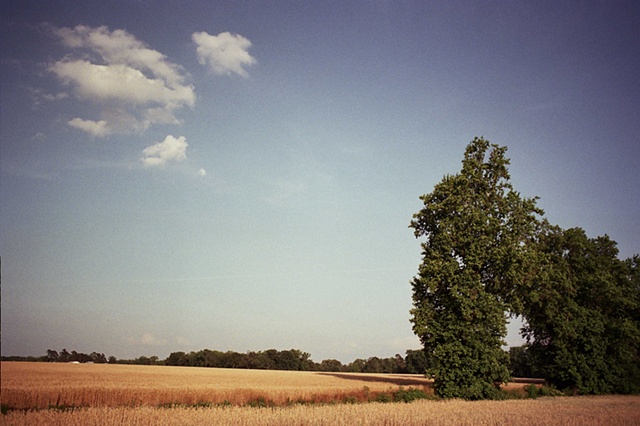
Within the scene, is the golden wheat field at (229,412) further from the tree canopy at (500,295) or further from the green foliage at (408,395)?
Answer: the tree canopy at (500,295)

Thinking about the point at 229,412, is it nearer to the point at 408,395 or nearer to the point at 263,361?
the point at 408,395

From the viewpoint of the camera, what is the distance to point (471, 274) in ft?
95.6

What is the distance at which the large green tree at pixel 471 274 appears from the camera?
2781 cm

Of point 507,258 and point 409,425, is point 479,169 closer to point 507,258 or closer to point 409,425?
point 507,258

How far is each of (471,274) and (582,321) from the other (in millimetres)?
16942

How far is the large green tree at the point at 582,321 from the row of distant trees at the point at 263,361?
214ft

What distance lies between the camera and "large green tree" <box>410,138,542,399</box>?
91.2 feet

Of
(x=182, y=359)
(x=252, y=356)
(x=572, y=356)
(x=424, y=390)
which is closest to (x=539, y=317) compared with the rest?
(x=572, y=356)

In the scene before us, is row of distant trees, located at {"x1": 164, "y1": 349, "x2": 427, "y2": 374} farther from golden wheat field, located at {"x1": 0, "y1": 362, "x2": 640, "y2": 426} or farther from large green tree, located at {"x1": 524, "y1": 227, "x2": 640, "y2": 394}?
golden wheat field, located at {"x1": 0, "y1": 362, "x2": 640, "y2": 426}

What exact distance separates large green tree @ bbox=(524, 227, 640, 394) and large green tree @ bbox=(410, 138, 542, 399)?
6.58 meters

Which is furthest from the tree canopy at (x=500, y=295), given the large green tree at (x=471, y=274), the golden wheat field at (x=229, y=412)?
the golden wheat field at (x=229, y=412)

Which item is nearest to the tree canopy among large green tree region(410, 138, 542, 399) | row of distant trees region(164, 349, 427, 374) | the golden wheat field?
large green tree region(410, 138, 542, 399)

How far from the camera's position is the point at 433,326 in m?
29.5

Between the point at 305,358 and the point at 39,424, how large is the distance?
116 metres
